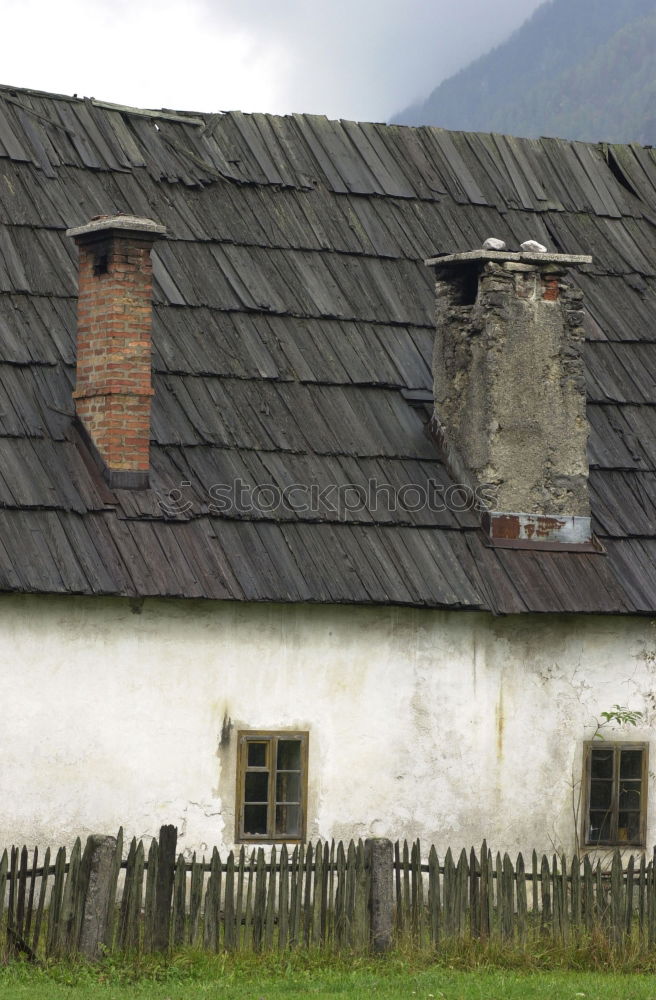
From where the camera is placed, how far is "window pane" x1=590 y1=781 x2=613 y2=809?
12.2m

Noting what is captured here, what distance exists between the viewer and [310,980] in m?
9.56

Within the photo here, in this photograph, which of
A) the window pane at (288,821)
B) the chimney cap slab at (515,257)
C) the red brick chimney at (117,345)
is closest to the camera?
the window pane at (288,821)

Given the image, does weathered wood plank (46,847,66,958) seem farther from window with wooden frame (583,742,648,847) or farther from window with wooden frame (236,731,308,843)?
window with wooden frame (583,742,648,847)

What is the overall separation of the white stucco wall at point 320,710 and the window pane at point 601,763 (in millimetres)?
139

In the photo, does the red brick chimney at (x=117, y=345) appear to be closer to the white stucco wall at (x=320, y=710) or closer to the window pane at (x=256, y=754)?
the white stucco wall at (x=320, y=710)

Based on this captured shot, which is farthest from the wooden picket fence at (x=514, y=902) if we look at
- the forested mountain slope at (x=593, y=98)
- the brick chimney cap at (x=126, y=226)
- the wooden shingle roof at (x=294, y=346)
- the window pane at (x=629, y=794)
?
the forested mountain slope at (x=593, y=98)

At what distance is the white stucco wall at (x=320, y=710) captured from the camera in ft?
35.2

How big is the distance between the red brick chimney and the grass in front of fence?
133 inches

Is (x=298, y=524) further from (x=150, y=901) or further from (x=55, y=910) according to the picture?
(x=55, y=910)

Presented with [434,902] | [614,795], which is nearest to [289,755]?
[434,902]

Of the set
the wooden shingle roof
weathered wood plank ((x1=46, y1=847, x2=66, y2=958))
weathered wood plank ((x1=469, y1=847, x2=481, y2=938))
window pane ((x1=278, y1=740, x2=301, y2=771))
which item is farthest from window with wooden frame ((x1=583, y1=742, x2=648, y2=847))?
weathered wood plank ((x1=46, y1=847, x2=66, y2=958))

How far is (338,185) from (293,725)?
557 centimetres

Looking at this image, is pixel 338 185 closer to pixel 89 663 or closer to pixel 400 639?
pixel 400 639

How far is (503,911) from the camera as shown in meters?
10.4
